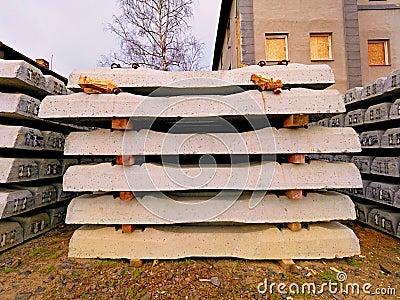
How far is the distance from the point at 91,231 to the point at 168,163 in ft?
3.68

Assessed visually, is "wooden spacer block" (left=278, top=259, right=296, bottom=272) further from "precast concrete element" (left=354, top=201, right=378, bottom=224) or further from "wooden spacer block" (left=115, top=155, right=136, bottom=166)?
"precast concrete element" (left=354, top=201, right=378, bottom=224)

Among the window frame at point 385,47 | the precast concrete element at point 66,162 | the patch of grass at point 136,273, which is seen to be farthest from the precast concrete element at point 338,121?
the window frame at point 385,47

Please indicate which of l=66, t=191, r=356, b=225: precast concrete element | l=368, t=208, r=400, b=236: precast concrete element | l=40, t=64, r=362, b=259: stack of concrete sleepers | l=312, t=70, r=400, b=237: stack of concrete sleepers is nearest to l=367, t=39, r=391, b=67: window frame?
l=312, t=70, r=400, b=237: stack of concrete sleepers

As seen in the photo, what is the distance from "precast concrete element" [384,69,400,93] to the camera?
3.26 meters

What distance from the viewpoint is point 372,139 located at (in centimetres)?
385

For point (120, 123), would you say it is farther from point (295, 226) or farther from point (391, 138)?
point (391, 138)

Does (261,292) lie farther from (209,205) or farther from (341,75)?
(341,75)

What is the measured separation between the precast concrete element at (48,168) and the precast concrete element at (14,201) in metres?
0.38

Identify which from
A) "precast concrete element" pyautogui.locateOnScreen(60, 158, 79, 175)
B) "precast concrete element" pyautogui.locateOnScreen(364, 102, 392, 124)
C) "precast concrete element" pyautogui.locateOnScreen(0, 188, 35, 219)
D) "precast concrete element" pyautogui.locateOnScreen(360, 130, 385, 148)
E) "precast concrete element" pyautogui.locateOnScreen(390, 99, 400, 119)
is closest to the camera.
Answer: "precast concrete element" pyautogui.locateOnScreen(0, 188, 35, 219)

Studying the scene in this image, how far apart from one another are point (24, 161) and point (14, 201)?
0.50m

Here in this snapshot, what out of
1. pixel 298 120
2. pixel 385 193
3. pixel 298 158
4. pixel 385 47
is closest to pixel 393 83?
pixel 385 193

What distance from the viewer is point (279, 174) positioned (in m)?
2.70

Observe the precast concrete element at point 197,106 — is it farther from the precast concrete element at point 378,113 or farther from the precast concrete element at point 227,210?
the precast concrete element at point 378,113

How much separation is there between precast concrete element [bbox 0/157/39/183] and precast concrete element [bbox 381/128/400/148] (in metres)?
4.71
